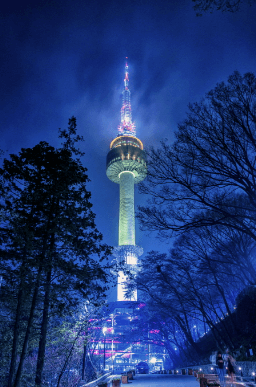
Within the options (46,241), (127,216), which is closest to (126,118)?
(127,216)

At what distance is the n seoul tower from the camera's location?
74625mm

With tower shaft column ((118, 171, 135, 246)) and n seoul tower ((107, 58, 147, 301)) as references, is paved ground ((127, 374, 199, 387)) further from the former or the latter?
tower shaft column ((118, 171, 135, 246))

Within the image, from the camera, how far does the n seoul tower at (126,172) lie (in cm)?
7462

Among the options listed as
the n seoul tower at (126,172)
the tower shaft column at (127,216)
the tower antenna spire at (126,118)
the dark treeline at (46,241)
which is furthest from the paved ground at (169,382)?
the tower antenna spire at (126,118)

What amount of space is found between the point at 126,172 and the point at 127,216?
589 inches

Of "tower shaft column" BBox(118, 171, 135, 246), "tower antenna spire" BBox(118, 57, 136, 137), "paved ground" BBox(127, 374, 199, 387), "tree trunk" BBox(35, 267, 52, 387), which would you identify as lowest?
"paved ground" BBox(127, 374, 199, 387)

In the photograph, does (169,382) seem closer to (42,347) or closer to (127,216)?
(42,347)

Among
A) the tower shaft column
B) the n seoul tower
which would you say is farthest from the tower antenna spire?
the tower shaft column

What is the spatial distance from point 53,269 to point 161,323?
24.2m

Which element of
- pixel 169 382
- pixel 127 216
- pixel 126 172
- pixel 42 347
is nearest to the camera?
pixel 42 347

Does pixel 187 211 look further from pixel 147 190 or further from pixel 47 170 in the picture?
pixel 47 170

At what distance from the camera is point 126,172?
282 ft

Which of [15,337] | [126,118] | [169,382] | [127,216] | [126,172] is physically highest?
[126,118]

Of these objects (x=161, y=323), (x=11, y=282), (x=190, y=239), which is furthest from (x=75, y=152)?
(x=161, y=323)
